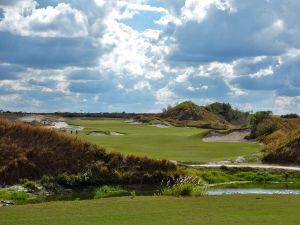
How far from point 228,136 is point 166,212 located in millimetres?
73508

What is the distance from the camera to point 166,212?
22562 mm

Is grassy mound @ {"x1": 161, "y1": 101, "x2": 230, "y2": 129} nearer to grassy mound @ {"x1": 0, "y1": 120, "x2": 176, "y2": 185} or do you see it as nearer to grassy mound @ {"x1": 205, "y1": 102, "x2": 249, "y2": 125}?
grassy mound @ {"x1": 205, "y1": 102, "x2": 249, "y2": 125}

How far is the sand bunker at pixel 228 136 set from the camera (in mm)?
89688

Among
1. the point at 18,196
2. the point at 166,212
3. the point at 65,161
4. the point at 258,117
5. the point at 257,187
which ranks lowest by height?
the point at 18,196

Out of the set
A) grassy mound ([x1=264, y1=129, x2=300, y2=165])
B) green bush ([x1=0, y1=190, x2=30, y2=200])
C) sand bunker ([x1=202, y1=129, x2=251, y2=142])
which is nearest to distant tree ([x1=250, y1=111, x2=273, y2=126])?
sand bunker ([x1=202, y1=129, x2=251, y2=142])

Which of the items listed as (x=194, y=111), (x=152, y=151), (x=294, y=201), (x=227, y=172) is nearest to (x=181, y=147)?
(x=152, y=151)

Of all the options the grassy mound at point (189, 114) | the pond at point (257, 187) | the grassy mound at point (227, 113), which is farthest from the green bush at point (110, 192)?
the grassy mound at point (227, 113)

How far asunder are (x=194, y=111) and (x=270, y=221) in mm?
154897

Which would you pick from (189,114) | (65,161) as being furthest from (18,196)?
(189,114)

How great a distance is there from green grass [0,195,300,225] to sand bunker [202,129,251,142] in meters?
61.2

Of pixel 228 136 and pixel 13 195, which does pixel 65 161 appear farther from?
pixel 228 136

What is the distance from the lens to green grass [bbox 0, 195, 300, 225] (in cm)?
2017

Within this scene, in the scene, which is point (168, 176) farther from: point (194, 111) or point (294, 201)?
point (194, 111)

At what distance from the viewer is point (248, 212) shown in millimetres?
22250
